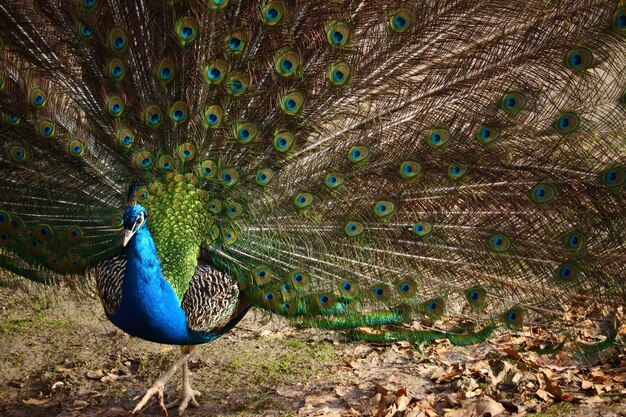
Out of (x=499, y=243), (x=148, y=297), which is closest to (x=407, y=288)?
(x=499, y=243)

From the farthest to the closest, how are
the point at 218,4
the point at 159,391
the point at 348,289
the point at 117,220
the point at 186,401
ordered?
1. the point at 186,401
2. the point at 159,391
3. the point at 117,220
4. the point at 348,289
5. the point at 218,4

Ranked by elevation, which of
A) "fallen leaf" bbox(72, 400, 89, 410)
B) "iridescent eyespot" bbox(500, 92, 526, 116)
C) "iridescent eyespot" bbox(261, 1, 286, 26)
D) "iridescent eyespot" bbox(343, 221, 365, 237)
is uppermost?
"iridescent eyespot" bbox(261, 1, 286, 26)

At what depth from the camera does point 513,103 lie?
3236 mm

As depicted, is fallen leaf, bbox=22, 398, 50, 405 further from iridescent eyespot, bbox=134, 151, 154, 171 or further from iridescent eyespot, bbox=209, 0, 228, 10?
iridescent eyespot, bbox=209, 0, 228, 10

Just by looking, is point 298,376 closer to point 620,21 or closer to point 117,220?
point 117,220

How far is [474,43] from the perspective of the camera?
10.5 ft

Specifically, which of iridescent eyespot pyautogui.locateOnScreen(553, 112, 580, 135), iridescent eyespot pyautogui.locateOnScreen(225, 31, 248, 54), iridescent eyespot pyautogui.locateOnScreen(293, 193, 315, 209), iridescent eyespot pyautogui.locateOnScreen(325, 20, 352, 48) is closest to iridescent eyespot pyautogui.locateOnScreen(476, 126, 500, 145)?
iridescent eyespot pyautogui.locateOnScreen(553, 112, 580, 135)

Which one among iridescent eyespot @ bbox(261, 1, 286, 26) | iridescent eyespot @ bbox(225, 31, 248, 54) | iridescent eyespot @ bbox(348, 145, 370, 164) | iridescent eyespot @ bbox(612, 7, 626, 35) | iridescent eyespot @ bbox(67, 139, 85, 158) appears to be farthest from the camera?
iridescent eyespot @ bbox(67, 139, 85, 158)

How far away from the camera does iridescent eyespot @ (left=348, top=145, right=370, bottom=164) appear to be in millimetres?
3492

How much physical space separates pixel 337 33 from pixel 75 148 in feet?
5.21

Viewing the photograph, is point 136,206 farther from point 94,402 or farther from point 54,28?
point 94,402

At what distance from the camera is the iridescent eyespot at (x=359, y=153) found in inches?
137

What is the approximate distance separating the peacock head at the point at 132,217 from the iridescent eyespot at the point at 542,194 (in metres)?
1.98

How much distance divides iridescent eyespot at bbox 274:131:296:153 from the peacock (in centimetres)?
1
